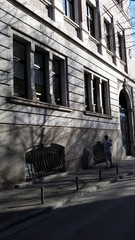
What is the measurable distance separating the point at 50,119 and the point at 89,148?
189 inches

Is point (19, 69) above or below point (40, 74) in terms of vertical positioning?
below

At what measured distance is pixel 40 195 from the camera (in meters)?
11.3

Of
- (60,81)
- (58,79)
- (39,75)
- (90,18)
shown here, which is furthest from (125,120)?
(39,75)

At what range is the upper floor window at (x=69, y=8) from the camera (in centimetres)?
2005

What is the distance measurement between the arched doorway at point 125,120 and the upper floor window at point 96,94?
3928 millimetres

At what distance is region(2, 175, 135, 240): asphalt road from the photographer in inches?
262

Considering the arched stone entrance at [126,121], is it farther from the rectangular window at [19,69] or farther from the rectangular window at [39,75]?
the rectangular window at [19,69]

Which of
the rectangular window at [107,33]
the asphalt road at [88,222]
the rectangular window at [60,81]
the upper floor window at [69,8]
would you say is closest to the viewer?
the asphalt road at [88,222]

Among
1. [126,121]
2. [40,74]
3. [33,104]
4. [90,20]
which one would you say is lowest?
[33,104]

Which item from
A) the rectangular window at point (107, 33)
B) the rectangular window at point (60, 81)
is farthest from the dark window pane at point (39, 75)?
the rectangular window at point (107, 33)

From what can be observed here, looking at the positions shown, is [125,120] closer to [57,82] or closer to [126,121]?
[126,121]

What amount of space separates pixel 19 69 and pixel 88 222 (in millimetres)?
8953

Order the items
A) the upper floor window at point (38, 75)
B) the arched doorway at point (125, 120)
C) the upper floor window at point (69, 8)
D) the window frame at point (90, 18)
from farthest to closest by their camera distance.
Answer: the arched doorway at point (125, 120), the window frame at point (90, 18), the upper floor window at point (69, 8), the upper floor window at point (38, 75)

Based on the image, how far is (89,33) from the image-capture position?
22.8 m
